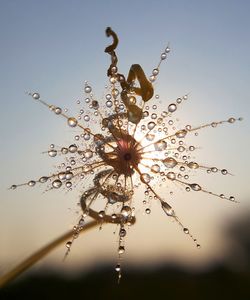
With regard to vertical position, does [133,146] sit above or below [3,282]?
above

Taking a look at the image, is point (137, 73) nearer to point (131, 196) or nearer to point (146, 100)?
point (146, 100)

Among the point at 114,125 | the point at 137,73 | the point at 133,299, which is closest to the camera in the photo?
the point at 137,73

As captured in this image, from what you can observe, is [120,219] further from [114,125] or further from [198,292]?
[198,292]

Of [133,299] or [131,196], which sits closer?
[131,196]

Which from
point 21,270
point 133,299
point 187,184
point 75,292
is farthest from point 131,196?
point 75,292

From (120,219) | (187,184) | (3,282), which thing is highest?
(187,184)

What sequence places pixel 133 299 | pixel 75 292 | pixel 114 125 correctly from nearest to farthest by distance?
pixel 114 125 → pixel 133 299 → pixel 75 292
